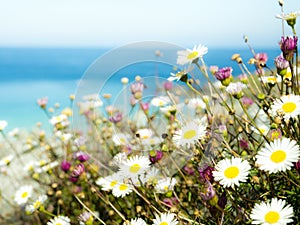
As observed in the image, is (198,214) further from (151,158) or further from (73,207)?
(73,207)

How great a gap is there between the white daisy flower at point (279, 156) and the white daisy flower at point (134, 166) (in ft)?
1.23

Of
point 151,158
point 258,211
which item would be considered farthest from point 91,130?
point 258,211

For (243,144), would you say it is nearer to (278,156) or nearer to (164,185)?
(164,185)

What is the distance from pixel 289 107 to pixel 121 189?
19.1 inches

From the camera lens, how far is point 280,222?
3.09ft

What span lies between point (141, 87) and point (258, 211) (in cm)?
59

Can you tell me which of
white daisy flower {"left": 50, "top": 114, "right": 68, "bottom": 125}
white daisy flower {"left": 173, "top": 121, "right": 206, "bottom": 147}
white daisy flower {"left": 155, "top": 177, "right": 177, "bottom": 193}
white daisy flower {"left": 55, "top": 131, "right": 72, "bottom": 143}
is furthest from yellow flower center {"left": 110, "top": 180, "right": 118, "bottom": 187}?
white daisy flower {"left": 50, "top": 114, "right": 68, "bottom": 125}

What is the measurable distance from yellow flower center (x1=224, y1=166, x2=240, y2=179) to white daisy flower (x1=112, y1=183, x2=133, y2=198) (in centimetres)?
34

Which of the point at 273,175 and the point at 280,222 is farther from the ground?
the point at 273,175

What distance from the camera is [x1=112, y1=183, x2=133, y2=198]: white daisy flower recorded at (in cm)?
132

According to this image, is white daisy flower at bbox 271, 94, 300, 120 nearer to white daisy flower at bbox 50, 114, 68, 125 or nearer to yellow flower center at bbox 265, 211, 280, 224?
yellow flower center at bbox 265, 211, 280, 224

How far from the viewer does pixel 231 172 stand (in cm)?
102

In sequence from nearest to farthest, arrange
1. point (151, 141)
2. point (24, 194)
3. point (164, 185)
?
point (164, 185)
point (151, 141)
point (24, 194)

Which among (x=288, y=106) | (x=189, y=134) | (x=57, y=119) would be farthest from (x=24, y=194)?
(x=288, y=106)
